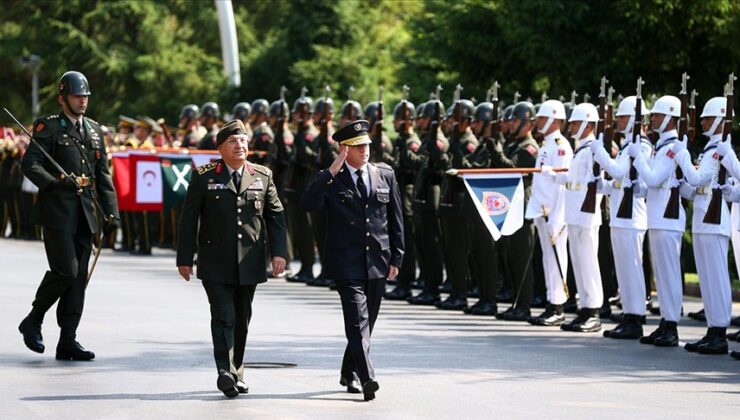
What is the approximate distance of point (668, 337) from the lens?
1562 centimetres

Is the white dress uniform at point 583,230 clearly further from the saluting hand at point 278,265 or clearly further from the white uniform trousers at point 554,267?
A: the saluting hand at point 278,265

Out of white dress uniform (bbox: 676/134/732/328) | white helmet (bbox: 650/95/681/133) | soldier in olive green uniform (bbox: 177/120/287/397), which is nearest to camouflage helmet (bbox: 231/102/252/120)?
white helmet (bbox: 650/95/681/133)

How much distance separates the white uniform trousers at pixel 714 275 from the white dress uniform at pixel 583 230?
155 centimetres

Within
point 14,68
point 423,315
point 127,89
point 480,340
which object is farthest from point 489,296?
point 14,68

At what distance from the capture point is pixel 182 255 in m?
11.8

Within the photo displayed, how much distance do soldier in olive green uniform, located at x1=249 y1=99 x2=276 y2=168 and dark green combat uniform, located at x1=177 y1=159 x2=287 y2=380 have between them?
11654 mm

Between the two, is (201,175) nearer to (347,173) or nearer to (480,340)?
(347,173)

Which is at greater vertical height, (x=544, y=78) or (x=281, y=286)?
(x=544, y=78)

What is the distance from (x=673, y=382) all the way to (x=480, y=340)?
3.09m

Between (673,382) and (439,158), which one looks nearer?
(673,382)

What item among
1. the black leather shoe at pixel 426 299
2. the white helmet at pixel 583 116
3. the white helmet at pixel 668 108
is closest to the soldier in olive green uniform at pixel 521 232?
the white helmet at pixel 583 116

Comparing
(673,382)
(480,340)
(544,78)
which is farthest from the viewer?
(544,78)

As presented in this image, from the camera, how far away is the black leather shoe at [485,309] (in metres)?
18.5

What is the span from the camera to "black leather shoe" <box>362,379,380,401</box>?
11.4 m
